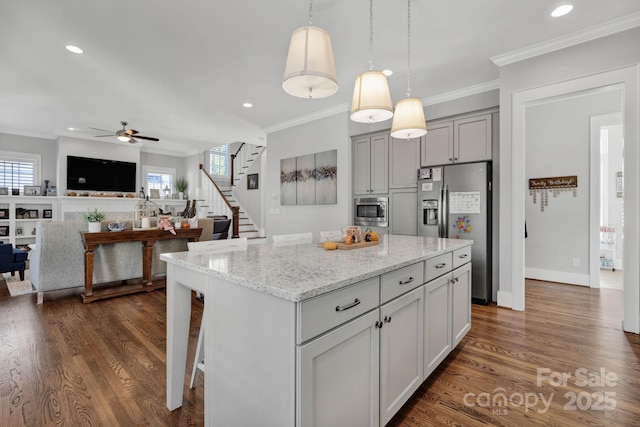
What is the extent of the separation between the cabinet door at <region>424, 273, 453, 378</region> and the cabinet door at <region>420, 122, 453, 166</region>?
2359 millimetres

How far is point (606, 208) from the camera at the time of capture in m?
5.14

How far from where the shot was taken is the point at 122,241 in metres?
3.91

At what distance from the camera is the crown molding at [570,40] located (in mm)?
2607

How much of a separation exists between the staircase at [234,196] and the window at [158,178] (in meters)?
1.16

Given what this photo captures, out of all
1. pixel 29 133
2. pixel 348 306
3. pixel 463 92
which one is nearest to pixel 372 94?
pixel 348 306

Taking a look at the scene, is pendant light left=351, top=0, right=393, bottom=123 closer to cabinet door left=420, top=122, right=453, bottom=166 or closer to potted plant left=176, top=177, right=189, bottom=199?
cabinet door left=420, top=122, right=453, bottom=166

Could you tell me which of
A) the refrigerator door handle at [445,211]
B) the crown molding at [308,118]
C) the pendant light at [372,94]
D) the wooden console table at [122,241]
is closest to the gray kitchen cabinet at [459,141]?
the refrigerator door handle at [445,211]

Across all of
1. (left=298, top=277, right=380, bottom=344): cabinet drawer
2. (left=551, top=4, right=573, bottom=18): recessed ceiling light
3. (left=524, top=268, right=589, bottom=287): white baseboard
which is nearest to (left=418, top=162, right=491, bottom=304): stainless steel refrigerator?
(left=551, top=4, right=573, bottom=18): recessed ceiling light

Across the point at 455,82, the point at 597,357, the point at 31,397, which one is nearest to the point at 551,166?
the point at 455,82

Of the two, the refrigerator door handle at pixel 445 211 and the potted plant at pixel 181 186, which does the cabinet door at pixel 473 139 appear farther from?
the potted plant at pixel 181 186

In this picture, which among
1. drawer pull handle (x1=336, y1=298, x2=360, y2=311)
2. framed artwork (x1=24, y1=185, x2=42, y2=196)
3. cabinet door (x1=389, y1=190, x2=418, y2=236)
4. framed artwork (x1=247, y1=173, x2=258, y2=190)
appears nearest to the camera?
drawer pull handle (x1=336, y1=298, x2=360, y2=311)

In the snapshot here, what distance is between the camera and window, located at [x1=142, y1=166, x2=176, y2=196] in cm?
875

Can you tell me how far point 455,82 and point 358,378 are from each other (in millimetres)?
3860

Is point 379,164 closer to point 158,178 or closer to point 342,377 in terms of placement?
point 342,377
